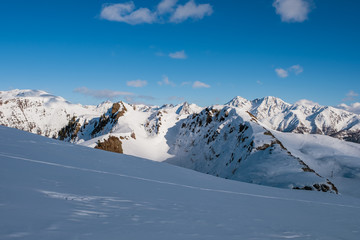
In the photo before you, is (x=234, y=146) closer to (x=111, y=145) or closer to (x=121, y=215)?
(x=111, y=145)

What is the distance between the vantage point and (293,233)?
7.15m

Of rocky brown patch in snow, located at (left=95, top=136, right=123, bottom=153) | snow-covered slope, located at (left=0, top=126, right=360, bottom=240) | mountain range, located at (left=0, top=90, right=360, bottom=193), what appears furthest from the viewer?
rocky brown patch in snow, located at (left=95, top=136, right=123, bottom=153)

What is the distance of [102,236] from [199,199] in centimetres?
652

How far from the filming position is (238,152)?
212ft

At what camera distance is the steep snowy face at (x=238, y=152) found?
1415 inches

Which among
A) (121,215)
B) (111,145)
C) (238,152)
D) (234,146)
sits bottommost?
(111,145)

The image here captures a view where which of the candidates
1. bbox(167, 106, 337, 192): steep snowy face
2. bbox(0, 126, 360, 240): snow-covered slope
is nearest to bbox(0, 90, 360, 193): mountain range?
bbox(167, 106, 337, 192): steep snowy face

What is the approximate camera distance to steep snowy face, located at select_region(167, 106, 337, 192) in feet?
118

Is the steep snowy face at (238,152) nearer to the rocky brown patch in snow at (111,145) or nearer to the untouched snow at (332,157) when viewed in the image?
the untouched snow at (332,157)

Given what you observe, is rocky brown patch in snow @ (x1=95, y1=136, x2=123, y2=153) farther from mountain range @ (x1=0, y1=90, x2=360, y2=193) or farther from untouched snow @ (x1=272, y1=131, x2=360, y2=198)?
untouched snow @ (x1=272, y1=131, x2=360, y2=198)

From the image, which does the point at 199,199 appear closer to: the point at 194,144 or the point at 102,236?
the point at 102,236

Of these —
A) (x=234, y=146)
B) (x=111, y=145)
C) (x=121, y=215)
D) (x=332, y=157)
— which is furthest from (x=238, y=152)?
(x=121, y=215)

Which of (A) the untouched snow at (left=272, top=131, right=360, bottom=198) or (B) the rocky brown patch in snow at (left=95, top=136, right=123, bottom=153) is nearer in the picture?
(A) the untouched snow at (left=272, top=131, right=360, bottom=198)

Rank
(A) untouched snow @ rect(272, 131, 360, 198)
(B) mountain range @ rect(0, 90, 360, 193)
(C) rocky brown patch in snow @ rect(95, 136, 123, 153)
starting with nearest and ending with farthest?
(B) mountain range @ rect(0, 90, 360, 193) → (A) untouched snow @ rect(272, 131, 360, 198) → (C) rocky brown patch in snow @ rect(95, 136, 123, 153)
